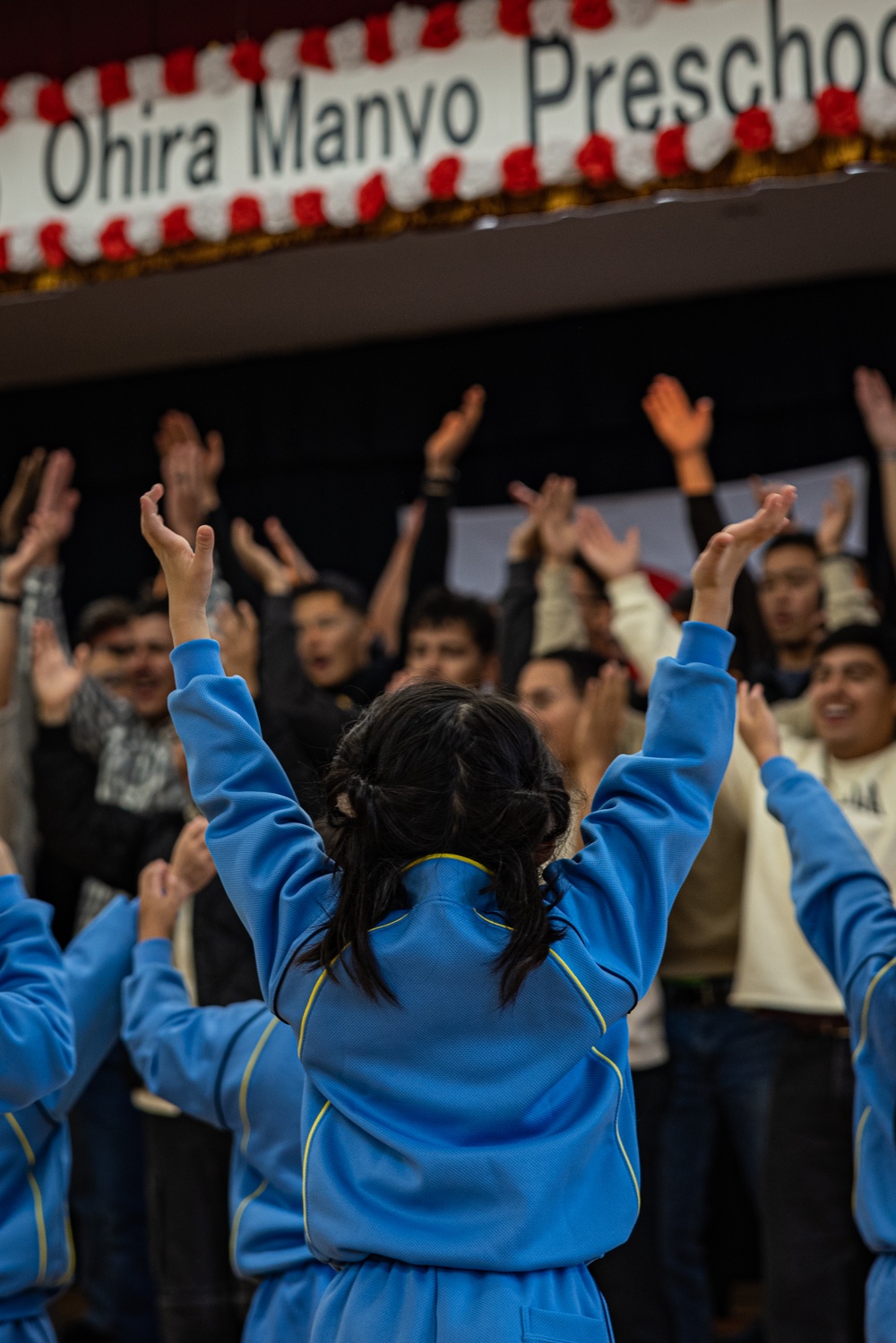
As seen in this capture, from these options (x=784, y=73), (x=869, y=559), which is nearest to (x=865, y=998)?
(x=784, y=73)

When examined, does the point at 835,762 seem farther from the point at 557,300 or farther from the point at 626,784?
the point at 557,300

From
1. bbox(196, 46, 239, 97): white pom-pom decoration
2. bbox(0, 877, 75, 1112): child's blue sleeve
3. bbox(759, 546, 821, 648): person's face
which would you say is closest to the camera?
bbox(0, 877, 75, 1112): child's blue sleeve

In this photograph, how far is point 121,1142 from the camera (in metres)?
3.16

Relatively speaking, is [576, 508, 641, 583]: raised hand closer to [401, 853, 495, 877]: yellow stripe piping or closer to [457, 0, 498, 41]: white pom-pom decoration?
[457, 0, 498, 41]: white pom-pom decoration

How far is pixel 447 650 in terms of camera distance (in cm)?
336

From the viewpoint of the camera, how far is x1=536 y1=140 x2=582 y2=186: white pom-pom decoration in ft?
9.75

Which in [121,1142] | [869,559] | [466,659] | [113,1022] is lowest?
[121,1142]

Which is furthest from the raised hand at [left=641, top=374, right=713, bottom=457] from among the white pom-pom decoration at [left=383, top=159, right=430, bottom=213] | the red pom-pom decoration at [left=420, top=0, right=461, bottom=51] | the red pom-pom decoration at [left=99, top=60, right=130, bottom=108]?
the red pom-pom decoration at [left=99, top=60, right=130, bottom=108]

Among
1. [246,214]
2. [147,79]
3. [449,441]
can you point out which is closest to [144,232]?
[246,214]

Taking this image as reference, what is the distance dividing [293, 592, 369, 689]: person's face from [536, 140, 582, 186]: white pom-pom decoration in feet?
3.77

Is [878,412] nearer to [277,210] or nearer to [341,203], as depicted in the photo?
[341,203]

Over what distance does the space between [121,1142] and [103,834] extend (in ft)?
2.41

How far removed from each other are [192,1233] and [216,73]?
2.51 metres

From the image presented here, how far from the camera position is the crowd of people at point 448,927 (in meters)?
1.29
